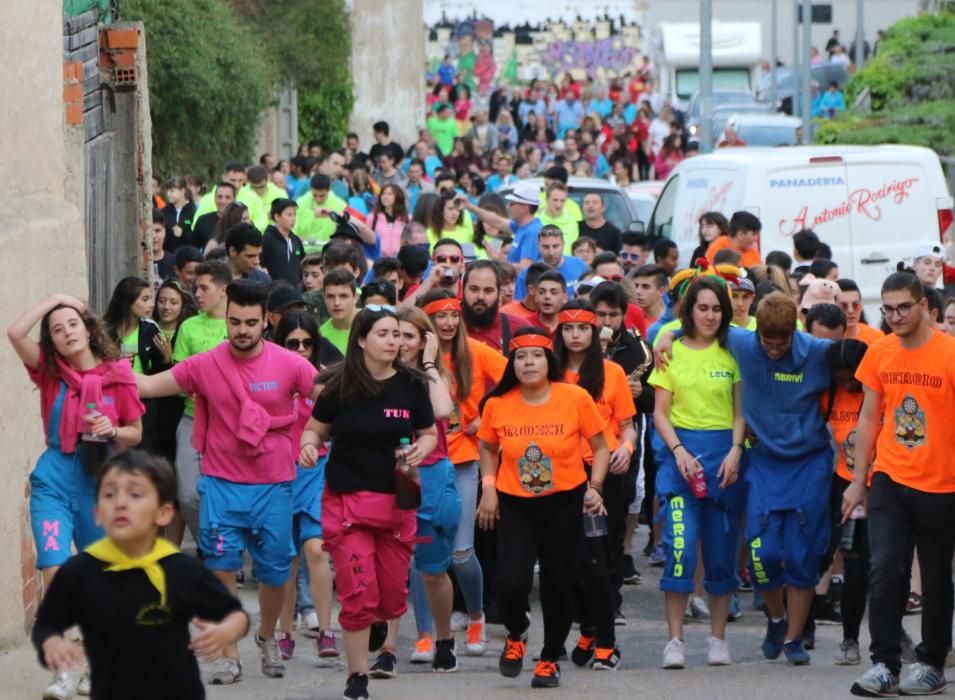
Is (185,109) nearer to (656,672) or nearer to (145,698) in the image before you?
(656,672)

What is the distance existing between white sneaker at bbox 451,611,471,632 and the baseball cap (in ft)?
6.35

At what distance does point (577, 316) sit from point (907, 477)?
203 centimetres

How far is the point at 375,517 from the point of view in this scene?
8438mm

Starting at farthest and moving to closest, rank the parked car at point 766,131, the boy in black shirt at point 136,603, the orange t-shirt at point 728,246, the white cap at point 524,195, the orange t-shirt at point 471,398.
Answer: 1. the parked car at point 766,131
2. the white cap at point 524,195
3. the orange t-shirt at point 728,246
4. the orange t-shirt at point 471,398
5. the boy in black shirt at point 136,603

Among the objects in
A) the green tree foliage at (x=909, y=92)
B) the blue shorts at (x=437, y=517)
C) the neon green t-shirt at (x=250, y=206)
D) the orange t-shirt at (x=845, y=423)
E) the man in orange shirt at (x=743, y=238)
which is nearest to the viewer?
the blue shorts at (x=437, y=517)

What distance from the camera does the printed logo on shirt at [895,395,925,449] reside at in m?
8.55

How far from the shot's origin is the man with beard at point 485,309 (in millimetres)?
10406

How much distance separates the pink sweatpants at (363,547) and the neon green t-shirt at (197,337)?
2.03 meters

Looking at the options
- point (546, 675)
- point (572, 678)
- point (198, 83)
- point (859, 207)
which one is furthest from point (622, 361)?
point (198, 83)

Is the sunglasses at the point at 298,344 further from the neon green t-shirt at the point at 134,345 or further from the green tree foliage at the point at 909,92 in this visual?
the green tree foliage at the point at 909,92

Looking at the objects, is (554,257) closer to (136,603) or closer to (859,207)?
(859,207)

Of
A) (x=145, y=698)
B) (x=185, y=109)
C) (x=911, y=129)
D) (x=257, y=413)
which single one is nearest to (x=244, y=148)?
(x=185, y=109)

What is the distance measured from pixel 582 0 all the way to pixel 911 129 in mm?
35870

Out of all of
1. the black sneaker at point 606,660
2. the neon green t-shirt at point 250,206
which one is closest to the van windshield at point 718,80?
the neon green t-shirt at point 250,206
